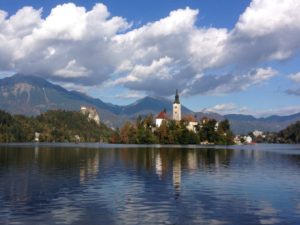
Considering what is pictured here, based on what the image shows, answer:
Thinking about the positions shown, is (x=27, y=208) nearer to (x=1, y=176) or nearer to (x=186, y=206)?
(x=186, y=206)

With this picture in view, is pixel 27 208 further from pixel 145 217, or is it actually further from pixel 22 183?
pixel 22 183

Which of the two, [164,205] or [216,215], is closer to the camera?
[216,215]

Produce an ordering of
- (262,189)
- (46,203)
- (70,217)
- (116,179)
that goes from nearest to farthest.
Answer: (70,217)
(46,203)
(262,189)
(116,179)

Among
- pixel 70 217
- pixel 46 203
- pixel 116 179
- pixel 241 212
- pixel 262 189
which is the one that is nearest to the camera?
pixel 70 217

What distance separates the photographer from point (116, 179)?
183ft

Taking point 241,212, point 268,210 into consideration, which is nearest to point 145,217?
point 241,212

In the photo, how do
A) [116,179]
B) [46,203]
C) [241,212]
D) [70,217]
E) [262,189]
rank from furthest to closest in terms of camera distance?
[116,179]
[262,189]
[46,203]
[241,212]
[70,217]

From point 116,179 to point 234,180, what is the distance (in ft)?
45.7

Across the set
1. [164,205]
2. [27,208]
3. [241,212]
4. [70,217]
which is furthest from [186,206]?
[27,208]

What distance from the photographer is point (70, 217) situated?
105ft

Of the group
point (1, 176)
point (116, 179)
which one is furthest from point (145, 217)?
point (1, 176)

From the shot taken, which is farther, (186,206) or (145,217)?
(186,206)

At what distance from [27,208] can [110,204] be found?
20.5 ft

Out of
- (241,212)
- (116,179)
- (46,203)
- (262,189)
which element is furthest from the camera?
(116,179)
